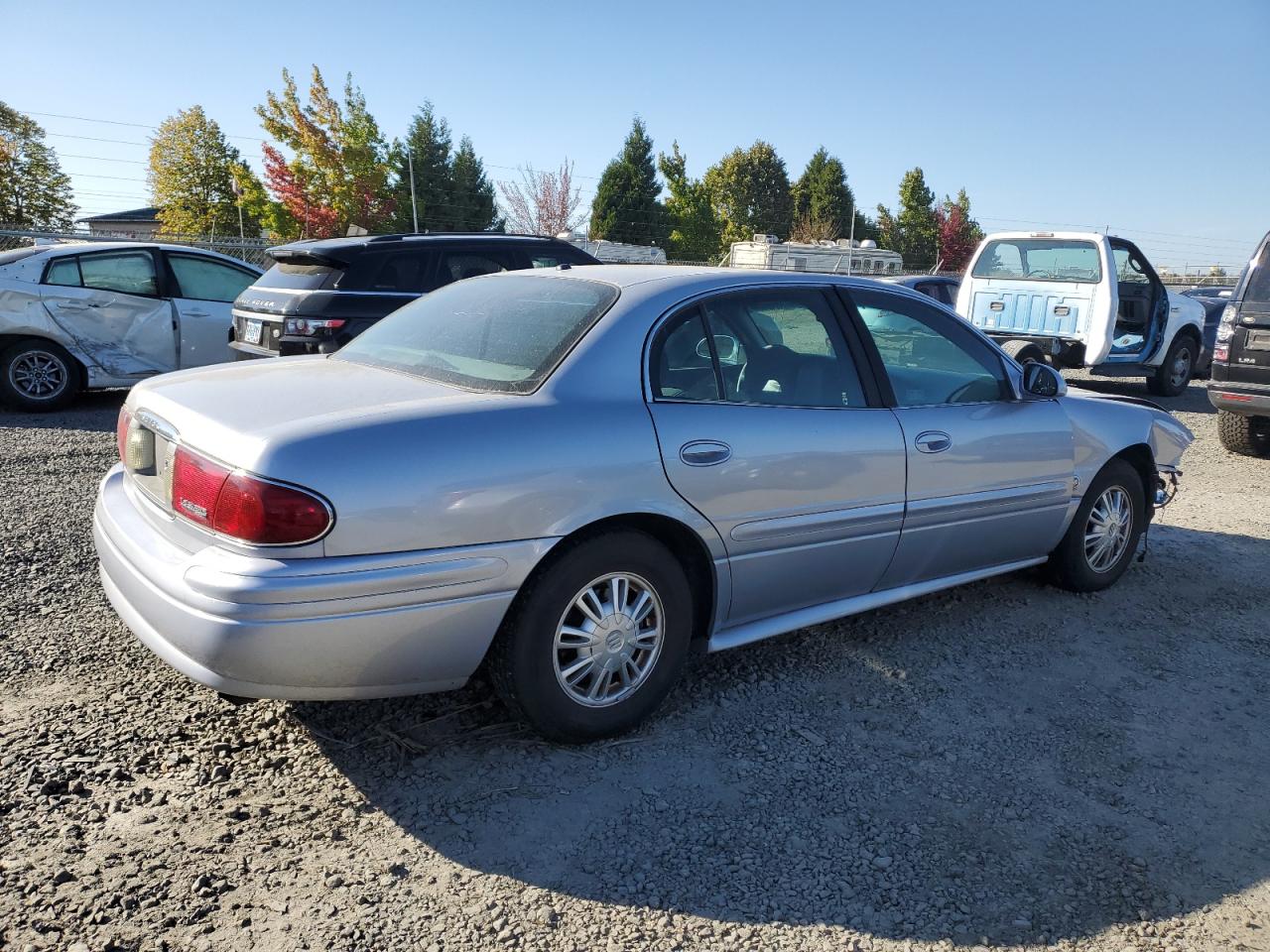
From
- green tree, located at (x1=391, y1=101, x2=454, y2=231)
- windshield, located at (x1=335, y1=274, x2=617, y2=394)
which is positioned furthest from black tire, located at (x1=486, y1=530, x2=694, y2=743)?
green tree, located at (x1=391, y1=101, x2=454, y2=231)

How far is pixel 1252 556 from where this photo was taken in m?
5.62

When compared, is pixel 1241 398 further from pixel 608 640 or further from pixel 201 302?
pixel 201 302

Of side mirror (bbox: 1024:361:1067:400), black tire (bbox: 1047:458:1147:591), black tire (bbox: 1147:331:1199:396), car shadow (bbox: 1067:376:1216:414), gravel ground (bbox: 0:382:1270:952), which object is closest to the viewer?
gravel ground (bbox: 0:382:1270:952)

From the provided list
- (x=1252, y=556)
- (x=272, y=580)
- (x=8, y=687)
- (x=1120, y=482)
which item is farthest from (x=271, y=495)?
(x=1252, y=556)

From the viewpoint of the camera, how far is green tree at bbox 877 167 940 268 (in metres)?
58.6

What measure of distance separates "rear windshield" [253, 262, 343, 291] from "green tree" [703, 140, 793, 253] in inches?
2260

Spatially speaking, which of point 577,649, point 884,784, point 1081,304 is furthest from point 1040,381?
point 1081,304

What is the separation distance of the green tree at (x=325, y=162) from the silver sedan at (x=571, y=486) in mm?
38206

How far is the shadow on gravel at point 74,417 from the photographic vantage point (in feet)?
27.0

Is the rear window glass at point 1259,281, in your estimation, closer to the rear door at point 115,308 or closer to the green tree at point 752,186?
the rear door at point 115,308

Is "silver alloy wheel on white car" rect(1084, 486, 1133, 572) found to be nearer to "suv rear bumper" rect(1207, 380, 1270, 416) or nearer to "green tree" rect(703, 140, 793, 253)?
"suv rear bumper" rect(1207, 380, 1270, 416)

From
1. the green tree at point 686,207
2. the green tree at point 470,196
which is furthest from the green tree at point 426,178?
the green tree at point 686,207

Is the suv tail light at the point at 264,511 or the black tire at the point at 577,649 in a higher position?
the suv tail light at the point at 264,511

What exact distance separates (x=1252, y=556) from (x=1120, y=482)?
1433 mm
